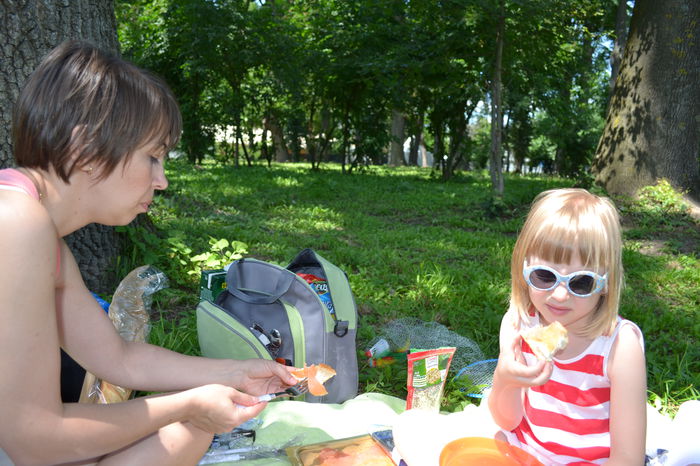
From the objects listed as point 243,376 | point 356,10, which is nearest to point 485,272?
point 243,376

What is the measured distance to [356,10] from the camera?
1167 cm

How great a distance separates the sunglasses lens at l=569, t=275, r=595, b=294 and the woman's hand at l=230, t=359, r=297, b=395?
3.25 feet

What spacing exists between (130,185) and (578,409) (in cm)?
153

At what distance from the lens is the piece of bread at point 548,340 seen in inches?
59.4

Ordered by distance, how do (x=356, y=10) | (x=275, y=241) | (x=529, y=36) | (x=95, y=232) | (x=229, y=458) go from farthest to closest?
(x=356, y=10) < (x=529, y=36) < (x=275, y=241) < (x=95, y=232) < (x=229, y=458)

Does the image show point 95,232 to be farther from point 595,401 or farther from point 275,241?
point 595,401

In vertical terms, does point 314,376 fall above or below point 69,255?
below

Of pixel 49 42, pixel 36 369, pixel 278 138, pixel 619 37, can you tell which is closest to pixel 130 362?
pixel 36 369

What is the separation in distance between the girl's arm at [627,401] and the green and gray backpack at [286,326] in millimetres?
1289

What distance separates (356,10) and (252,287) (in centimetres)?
1025

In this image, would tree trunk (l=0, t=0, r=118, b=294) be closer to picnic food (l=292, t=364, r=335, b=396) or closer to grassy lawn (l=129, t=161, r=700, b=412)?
grassy lawn (l=129, t=161, r=700, b=412)

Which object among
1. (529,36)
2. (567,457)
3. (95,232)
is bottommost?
(567,457)

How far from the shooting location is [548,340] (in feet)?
5.05

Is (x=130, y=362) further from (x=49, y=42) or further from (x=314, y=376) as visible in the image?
(x=49, y=42)
